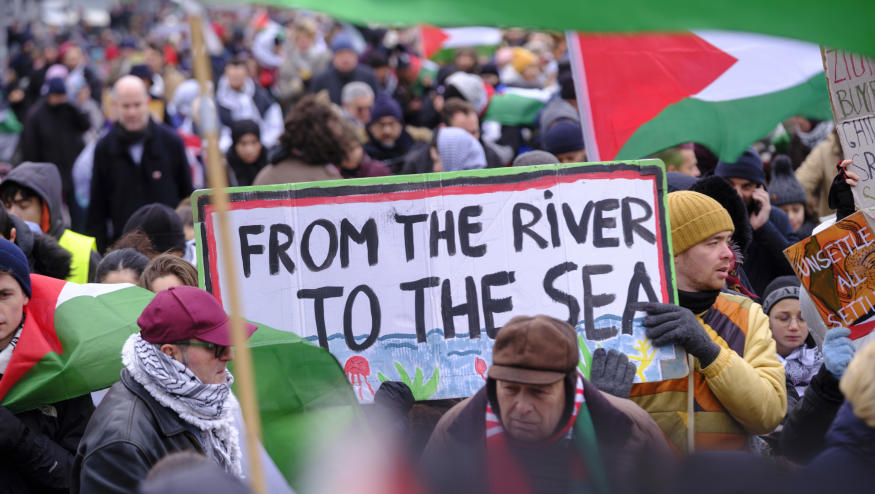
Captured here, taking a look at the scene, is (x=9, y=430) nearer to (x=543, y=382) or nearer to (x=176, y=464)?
(x=176, y=464)

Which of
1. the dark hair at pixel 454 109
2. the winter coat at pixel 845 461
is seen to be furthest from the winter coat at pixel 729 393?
the dark hair at pixel 454 109

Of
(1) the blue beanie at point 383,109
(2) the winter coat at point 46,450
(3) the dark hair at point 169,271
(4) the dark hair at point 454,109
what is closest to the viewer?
(2) the winter coat at point 46,450

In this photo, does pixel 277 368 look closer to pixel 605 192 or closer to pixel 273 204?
pixel 273 204

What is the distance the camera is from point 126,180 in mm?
8336

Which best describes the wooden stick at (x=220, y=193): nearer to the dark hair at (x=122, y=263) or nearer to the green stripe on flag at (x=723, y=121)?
the dark hair at (x=122, y=263)

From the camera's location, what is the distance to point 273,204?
416 cm

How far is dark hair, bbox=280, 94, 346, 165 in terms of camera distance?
6.79 m

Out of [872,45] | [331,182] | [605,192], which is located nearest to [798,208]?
[605,192]

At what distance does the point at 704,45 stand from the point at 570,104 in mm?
3029

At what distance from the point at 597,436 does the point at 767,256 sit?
3302 millimetres

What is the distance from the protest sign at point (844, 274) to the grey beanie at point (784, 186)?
2.98 meters

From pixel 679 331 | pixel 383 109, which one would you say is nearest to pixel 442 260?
pixel 679 331

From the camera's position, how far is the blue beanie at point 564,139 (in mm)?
7465

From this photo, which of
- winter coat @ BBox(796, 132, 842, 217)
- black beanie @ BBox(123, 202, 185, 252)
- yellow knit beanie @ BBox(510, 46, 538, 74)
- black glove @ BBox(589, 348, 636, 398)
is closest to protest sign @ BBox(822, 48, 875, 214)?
black glove @ BBox(589, 348, 636, 398)
